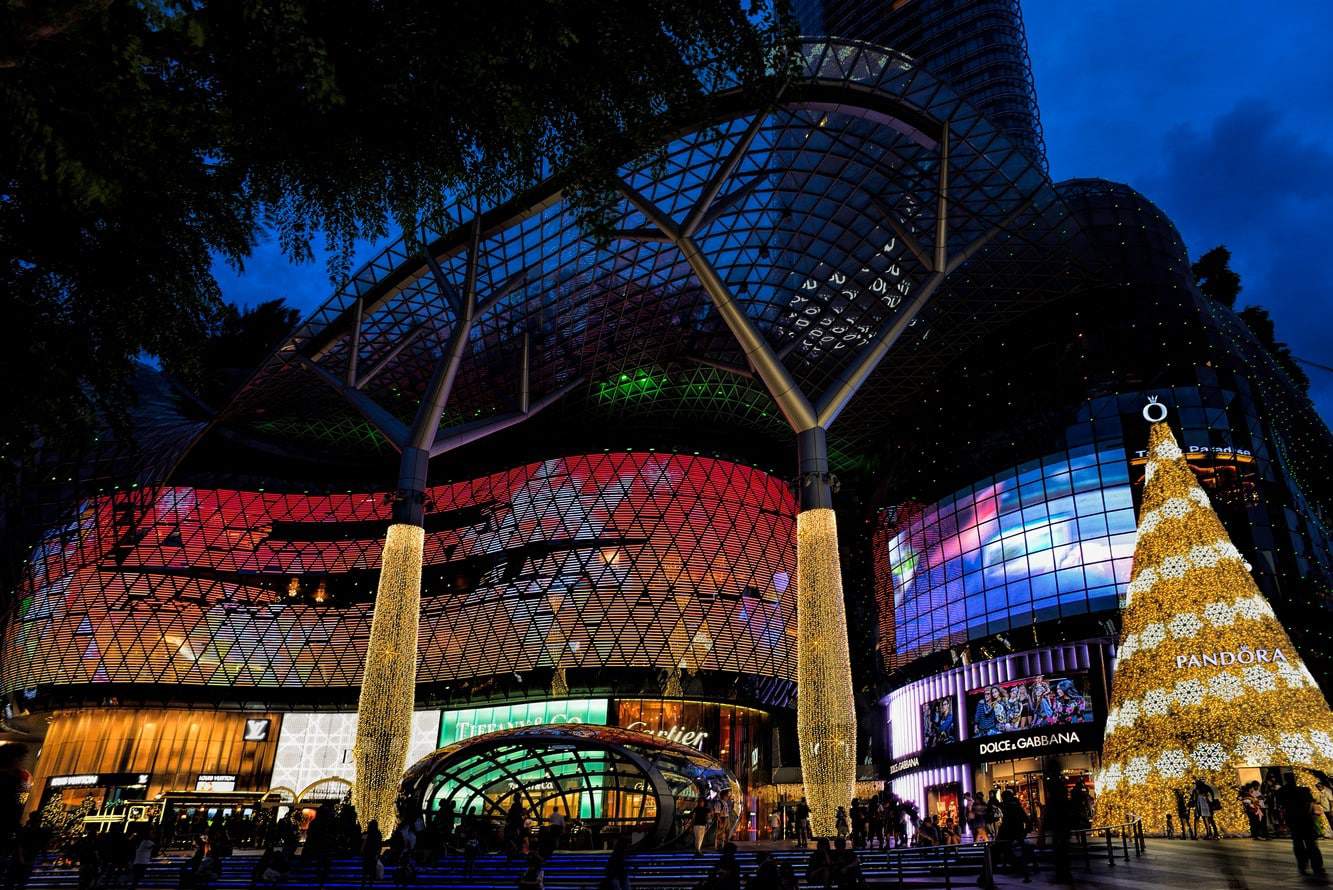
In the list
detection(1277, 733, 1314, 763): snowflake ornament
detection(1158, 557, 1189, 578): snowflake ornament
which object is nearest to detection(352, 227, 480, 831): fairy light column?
detection(1158, 557, 1189, 578): snowflake ornament

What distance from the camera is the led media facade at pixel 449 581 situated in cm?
4847

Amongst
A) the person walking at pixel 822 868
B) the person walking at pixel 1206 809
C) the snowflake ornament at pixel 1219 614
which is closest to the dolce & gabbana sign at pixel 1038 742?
the snowflake ornament at pixel 1219 614

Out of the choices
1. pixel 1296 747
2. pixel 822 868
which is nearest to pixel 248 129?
pixel 822 868

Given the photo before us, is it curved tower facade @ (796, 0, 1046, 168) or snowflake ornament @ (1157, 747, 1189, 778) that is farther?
curved tower facade @ (796, 0, 1046, 168)

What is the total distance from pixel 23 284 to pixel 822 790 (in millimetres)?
19687

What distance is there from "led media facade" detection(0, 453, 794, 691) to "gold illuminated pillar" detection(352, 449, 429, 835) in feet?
71.2

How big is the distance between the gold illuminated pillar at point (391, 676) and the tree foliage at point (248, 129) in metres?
15.8

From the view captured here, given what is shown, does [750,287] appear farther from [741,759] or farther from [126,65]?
[126,65]

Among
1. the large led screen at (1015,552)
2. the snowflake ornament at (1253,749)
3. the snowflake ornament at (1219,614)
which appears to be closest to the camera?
the snowflake ornament at (1253,749)

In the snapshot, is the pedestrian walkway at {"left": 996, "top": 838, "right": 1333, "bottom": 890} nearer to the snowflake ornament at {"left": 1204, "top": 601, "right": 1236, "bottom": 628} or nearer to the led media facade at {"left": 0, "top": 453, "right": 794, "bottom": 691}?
the snowflake ornament at {"left": 1204, "top": 601, "right": 1236, "bottom": 628}

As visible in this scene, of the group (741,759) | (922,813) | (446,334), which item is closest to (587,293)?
(446,334)

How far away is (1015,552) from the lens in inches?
1663

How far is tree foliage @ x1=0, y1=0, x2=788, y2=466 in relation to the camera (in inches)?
290

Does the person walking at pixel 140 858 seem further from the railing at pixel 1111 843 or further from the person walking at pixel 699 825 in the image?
the railing at pixel 1111 843
